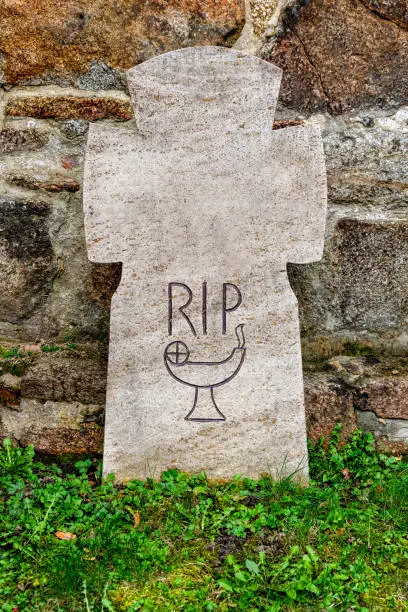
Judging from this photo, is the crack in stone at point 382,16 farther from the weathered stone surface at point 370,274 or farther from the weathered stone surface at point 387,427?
the weathered stone surface at point 387,427

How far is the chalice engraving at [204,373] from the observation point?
231cm

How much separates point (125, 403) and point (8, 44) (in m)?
1.40

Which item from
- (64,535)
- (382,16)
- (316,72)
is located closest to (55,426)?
(64,535)

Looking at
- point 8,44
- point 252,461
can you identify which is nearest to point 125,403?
point 252,461

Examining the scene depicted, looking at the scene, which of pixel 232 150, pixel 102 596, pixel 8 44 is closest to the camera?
pixel 102 596

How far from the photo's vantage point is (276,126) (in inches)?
101

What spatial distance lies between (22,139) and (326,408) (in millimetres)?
1518

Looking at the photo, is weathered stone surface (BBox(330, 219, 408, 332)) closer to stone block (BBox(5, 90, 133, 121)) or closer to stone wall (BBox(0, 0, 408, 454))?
stone wall (BBox(0, 0, 408, 454))

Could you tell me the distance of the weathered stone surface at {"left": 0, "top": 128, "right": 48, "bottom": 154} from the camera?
8.45 ft

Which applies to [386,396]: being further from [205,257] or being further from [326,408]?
[205,257]

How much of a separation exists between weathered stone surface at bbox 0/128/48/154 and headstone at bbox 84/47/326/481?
42 centimetres

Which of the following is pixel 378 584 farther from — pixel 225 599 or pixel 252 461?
pixel 252 461

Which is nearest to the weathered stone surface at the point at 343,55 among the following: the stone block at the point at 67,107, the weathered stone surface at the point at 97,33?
the weathered stone surface at the point at 97,33

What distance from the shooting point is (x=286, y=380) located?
2.31 metres
